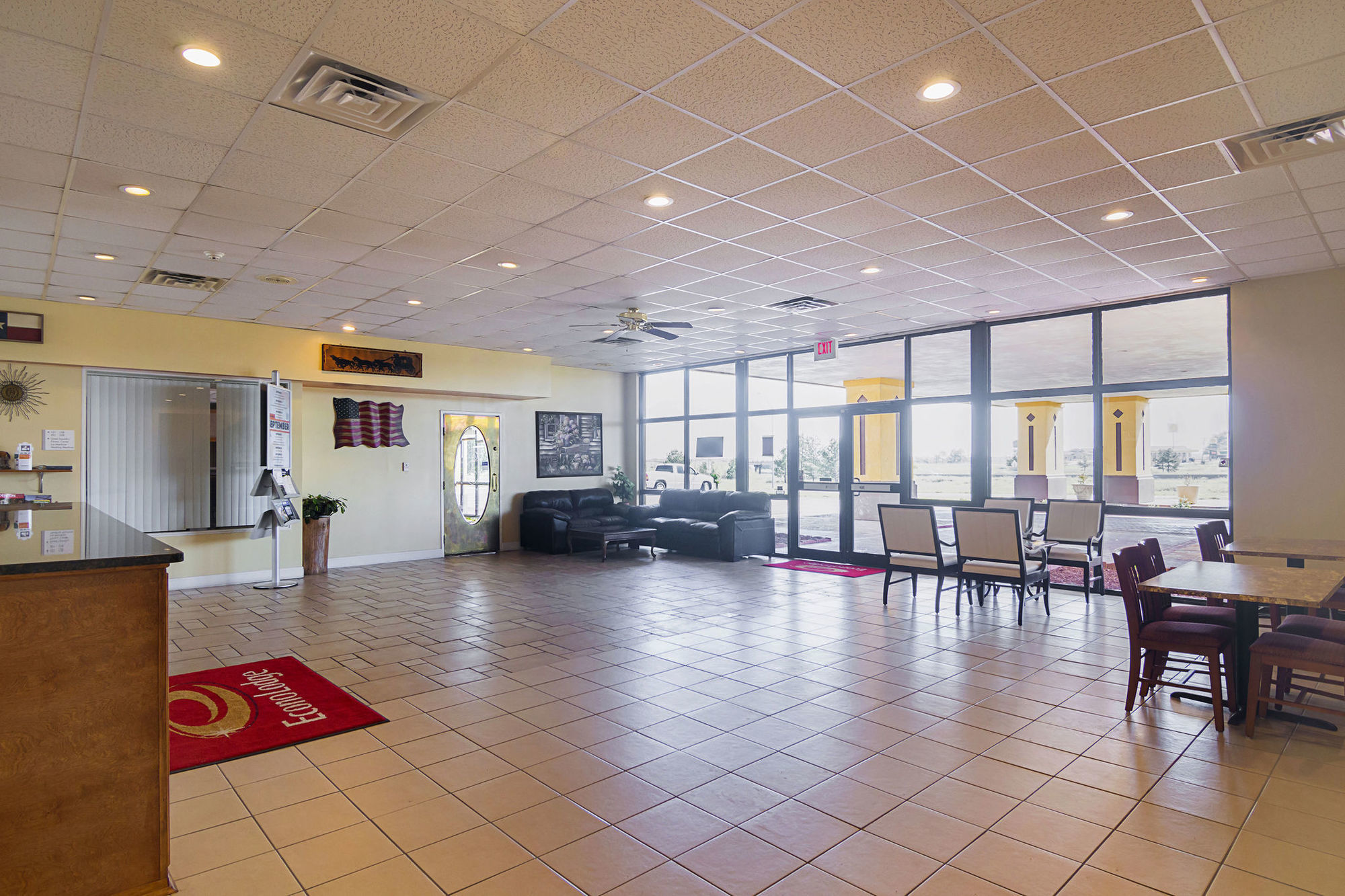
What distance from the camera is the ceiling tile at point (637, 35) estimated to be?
105 inches

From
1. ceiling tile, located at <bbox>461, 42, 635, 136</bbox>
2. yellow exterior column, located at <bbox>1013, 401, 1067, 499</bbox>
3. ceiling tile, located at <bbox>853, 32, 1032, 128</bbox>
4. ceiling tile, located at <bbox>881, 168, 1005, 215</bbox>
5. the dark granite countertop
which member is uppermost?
ceiling tile, located at <bbox>461, 42, 635, 136</bbox>

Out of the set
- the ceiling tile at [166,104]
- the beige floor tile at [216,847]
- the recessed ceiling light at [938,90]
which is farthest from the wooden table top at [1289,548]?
the ceiling tile at [166,104]

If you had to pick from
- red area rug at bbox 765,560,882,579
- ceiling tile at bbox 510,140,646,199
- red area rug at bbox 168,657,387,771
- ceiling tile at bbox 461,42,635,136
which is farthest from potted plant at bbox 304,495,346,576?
ceiling tile at bbox 461,42,635,136

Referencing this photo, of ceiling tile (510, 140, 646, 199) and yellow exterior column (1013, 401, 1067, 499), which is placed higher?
ceiling tile (510, 140, 646, 199)

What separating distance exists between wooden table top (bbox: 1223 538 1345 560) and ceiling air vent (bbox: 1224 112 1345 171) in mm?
2491

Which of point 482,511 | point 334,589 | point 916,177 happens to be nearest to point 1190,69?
point 916,177

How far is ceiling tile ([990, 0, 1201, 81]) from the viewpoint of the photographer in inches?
105

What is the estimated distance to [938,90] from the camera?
10.7 ft

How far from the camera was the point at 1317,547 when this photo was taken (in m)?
5.18

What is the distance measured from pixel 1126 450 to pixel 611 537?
6.24 meters

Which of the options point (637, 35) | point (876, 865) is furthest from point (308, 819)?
point (637, 35)

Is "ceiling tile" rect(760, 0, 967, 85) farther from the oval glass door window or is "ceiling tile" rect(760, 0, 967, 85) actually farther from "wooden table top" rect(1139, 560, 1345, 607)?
the oval glass door window

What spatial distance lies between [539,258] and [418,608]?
11.5 feet

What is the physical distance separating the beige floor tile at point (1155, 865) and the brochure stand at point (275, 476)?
8100 mm
